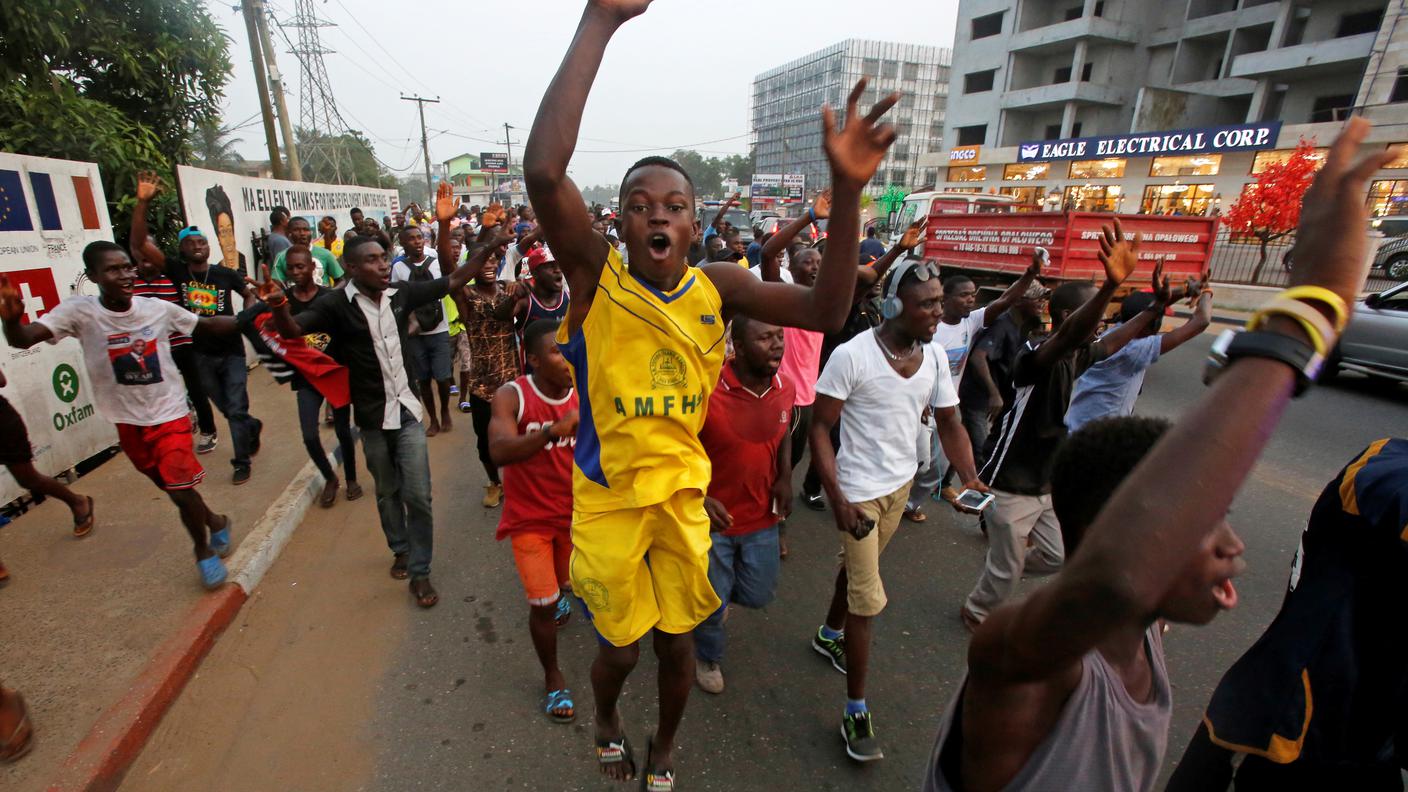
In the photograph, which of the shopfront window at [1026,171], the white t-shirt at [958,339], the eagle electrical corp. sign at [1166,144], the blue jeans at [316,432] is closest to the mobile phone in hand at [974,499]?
the white t-shirt at [958,339]

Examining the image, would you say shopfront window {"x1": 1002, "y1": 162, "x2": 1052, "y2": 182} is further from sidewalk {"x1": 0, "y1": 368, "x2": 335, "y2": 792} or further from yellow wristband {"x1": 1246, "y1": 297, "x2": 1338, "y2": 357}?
yellow wristband {"x1": 1246, "y1": 297, "x2": 1338, "y2": 357}

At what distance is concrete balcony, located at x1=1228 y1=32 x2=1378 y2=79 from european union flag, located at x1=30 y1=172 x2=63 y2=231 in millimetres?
37778

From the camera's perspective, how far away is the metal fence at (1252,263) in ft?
56.7

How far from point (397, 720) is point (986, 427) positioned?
4392mm

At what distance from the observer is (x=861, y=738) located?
2.69m

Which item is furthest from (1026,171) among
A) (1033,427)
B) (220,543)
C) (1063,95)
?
(220,543)

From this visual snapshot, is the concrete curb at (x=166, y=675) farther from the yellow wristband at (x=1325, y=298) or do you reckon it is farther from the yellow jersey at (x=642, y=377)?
the yellow wristband at (x=1325, y=298)

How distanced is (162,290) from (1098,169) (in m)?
35.4

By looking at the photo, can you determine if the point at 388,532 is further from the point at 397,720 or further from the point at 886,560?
the point at 886,560

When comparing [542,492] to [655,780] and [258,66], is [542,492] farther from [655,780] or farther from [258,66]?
[258,66]

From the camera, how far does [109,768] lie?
8.51 ft

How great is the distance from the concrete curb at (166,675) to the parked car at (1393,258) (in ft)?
73.6

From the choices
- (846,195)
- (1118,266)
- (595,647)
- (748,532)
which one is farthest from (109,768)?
(1118,266)

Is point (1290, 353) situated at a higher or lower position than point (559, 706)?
higher
